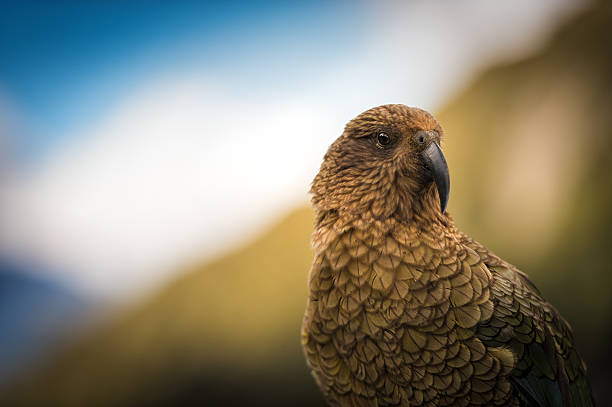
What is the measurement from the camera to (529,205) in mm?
2920

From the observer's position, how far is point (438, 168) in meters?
1.31

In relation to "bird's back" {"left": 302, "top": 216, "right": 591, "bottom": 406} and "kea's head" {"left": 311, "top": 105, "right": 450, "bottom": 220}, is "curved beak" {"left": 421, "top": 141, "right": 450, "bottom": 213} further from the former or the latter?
"bird's back" {"left": 302, "top": 216, "right": 591, "bottom": 406}

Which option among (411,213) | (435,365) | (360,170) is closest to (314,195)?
(360,170)

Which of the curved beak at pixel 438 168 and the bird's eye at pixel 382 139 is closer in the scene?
the curved beak at pixel 438 168

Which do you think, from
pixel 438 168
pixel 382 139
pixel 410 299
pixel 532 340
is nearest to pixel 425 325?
pixel 410 299

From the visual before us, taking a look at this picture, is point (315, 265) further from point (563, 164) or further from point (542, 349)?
point (563, 164)

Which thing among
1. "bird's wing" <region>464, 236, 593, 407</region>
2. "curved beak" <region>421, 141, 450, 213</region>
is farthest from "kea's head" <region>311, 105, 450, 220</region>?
"bird's wing" <region>464, 236, 593, 407</region>

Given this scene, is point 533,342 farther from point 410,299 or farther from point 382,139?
point 382,139

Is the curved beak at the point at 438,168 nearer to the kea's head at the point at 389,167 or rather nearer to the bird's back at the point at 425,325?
the kea's head at the point at 389,167

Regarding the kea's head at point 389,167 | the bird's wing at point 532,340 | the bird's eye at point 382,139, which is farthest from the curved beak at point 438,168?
the bird's wing at point 532,340

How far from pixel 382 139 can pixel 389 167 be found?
0.13m

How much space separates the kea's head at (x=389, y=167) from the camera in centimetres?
137

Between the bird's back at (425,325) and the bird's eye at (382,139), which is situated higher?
the bird's eye at (382,139)

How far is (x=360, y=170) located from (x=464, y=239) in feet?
1.77
